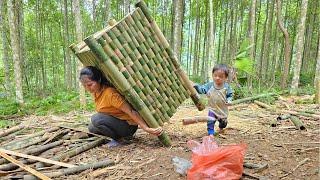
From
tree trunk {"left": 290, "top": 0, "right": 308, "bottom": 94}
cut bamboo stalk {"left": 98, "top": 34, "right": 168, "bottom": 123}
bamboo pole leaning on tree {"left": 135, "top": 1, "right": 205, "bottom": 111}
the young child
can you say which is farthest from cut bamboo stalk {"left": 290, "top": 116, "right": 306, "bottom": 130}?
tree trunk {"left": 290, "top": 0, "right": 308, "bottom": 94}

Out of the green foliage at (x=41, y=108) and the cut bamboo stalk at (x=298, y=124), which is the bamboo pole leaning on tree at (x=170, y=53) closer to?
the cut bamboo stalk at (x=298, y=124)

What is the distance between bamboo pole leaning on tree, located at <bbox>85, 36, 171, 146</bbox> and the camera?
3477 mm

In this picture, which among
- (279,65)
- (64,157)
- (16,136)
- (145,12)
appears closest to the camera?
(64,157)

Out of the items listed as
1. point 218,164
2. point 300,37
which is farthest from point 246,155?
point 300,37

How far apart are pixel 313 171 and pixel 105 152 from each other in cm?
232

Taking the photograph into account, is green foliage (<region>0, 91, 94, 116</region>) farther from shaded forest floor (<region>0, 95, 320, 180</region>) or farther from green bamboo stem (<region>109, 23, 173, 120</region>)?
green bamboo stem (<region>109, 23, 173, 120</region>)

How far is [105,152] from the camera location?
13.1 ft

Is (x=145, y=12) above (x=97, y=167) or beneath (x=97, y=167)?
above

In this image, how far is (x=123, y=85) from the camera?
11.9ft

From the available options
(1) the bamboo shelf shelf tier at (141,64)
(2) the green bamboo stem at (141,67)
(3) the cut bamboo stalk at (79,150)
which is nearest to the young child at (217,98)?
(1) the bamboo shelf shelf tier at (141,64)

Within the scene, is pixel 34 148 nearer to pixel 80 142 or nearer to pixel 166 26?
pixel 80 142

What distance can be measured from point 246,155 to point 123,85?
154 centimetres

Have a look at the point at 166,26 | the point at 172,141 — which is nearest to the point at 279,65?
the point at 166,26

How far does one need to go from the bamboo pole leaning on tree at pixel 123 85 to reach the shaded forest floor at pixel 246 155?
410 millimetres
